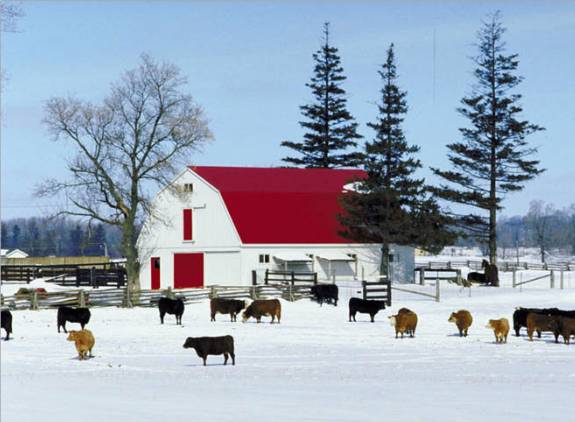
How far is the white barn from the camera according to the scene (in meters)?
51.9

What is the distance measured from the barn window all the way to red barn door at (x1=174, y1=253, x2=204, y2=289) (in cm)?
96

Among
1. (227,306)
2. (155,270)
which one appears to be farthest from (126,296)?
(155,270)

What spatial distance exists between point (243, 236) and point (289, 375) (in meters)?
32.8

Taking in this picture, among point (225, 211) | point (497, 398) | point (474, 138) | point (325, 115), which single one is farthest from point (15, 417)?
point (325, 115)

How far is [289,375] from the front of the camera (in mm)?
19125

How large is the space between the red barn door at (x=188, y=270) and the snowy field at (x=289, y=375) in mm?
19382

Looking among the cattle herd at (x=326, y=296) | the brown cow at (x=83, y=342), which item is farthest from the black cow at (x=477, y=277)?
the brown cow at (x=83, y=342)

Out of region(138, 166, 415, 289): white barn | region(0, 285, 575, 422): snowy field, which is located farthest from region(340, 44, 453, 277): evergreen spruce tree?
region(0, 285, 575, 422): snowy field

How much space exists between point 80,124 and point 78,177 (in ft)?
7.78

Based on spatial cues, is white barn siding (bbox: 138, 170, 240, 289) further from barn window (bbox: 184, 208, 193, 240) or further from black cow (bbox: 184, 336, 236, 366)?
black cow (bbox: 184, 336, 236, 366)

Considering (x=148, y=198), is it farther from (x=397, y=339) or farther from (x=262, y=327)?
(x=397, y=339)

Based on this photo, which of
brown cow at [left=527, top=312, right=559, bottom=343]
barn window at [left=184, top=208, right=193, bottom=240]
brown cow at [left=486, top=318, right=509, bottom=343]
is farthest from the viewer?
barn window at [left=184, top=208, right=193, bottom=240]

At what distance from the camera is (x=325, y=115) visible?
8300 centimetres

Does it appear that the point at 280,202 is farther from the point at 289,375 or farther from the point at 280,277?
A: the point at 289,375
